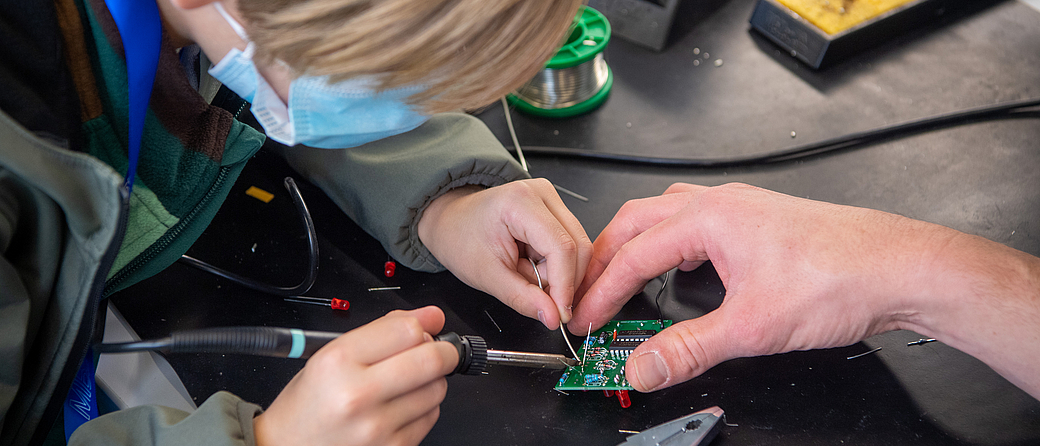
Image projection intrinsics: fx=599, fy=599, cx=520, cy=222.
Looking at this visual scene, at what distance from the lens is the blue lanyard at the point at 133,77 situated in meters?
0.73

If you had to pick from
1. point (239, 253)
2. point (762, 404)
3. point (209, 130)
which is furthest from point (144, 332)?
point (762, 404)

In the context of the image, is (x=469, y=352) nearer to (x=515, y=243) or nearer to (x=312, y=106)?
(x=515, y=243)

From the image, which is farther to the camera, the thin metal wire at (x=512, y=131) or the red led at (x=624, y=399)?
→ the thin metal wire at (x=512, y=131)

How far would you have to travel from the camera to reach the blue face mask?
0.73m

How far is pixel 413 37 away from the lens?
603mm

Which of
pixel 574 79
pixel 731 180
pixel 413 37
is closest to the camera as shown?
pixel 413 37

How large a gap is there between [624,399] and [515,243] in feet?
0.93

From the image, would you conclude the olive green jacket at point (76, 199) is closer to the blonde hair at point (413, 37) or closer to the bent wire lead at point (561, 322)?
the blonde hair at point (413, 37)

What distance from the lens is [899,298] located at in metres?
0.72

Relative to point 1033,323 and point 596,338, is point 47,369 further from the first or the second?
point 1033,323

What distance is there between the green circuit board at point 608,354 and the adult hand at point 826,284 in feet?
0.14

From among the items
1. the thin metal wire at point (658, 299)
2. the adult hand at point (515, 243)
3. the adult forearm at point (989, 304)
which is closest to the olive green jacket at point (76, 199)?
the adult hand at point (515, 243)

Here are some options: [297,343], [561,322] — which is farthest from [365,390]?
[561,322]

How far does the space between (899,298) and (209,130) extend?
0.96 m
